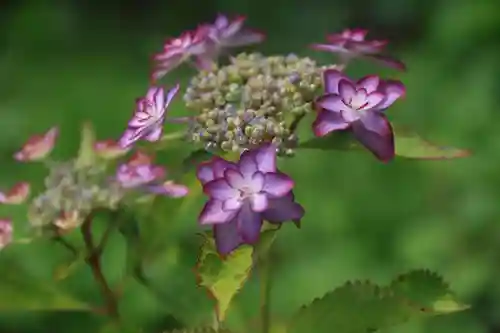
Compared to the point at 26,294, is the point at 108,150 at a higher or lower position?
higher

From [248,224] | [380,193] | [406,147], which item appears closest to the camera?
[248,224]

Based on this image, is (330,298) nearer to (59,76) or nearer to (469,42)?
(469,42)

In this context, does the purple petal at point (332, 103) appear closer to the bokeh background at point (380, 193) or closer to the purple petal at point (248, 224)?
the purple petal at point (248, 224)

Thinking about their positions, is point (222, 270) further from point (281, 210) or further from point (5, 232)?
point (5, 232)

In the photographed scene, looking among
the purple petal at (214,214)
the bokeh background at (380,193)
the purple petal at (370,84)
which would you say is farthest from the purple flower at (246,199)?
the bokeh background at (380,193)

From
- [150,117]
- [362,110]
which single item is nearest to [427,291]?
[362,110]

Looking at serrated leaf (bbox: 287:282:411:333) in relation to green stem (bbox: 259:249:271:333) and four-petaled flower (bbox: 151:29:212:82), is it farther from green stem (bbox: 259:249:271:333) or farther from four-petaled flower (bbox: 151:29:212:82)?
four-petaled flower (bbox: 151:29:212:82)
